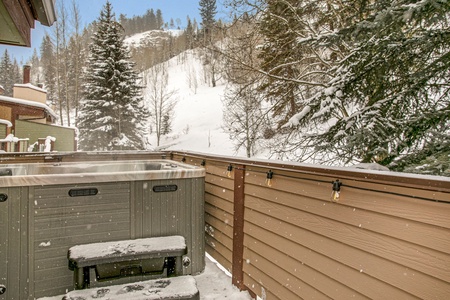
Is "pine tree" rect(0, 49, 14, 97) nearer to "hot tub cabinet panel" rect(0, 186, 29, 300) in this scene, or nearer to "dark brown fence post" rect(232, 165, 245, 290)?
"hot tub cabinet panel" rect(0, 186, 29, 300)

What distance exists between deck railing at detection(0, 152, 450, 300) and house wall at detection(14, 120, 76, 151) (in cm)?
1005

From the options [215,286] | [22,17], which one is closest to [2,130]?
[22,17]

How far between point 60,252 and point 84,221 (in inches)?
10.1

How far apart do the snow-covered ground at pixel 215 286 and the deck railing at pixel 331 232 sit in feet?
0.25

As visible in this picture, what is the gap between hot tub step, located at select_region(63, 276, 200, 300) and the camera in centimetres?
182

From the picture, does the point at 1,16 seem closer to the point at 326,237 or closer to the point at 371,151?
the point at 326,237

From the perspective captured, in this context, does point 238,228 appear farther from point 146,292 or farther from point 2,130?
point 2,130

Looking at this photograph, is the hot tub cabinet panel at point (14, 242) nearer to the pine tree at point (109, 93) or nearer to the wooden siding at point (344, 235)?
the wooden siding at point (344, 235)

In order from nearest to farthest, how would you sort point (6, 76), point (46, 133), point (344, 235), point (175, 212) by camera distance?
point (344, 235)
point (175, 212)
point (46, 133)
point (6, 76)

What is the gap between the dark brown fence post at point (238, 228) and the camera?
2.41 m

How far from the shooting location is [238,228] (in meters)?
2.45

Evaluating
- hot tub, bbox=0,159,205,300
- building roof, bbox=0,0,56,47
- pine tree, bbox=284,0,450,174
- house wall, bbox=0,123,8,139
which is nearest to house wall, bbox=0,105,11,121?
house wall, bbox=0,123,8,139

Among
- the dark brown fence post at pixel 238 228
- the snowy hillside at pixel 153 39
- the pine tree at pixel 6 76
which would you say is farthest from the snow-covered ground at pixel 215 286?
the snowy hillside at pixel 153 39

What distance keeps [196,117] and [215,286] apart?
19.7 m
